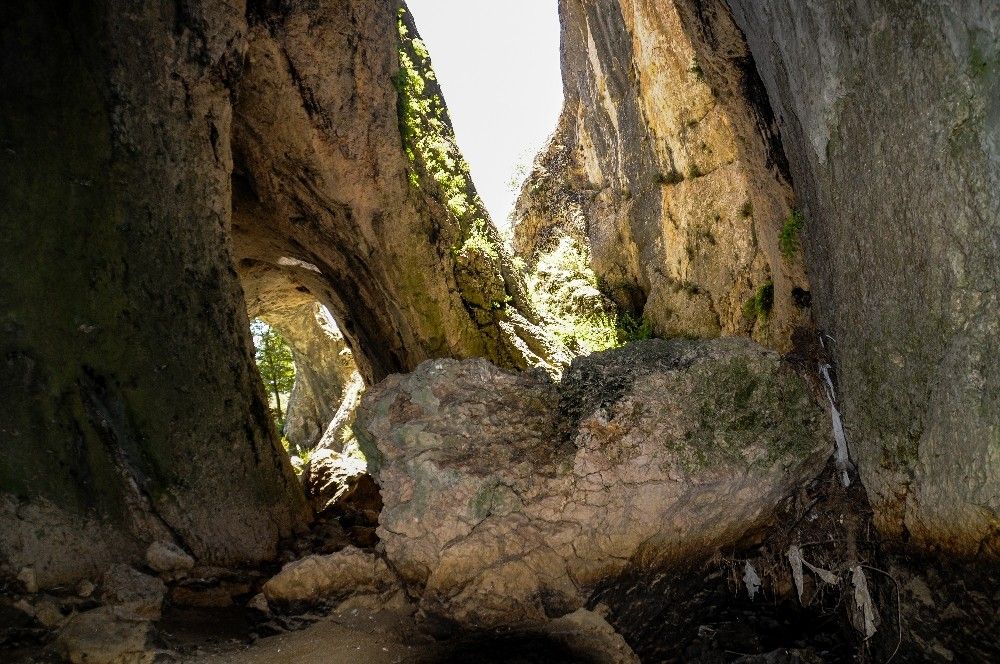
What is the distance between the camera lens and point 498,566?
4.22m

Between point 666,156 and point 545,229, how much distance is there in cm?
680

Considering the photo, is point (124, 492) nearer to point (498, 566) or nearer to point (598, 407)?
point (498, 566)

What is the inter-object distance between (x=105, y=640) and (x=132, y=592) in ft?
2.19

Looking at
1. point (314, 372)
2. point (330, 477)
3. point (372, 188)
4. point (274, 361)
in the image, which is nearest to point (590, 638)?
point (372, 188)

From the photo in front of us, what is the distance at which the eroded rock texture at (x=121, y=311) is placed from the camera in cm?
458

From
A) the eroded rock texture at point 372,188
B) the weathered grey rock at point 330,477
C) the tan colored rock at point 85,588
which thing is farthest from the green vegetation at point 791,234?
the weathered grey rock at point 330,477

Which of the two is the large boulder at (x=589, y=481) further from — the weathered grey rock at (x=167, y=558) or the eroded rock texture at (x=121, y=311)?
the eroded rock texture at (x=121, y=311)

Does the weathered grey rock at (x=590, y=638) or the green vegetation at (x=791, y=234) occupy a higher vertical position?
the green vegetation at (x=791, y=234)

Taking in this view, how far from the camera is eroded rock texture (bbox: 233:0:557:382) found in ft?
25.8

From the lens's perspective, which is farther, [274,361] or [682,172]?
[274,361]

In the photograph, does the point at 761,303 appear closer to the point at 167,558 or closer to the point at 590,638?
the point at 590,638

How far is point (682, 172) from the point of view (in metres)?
7.68

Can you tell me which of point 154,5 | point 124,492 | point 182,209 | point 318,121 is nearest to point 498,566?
point 124,492

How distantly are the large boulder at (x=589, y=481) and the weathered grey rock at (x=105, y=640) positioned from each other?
1.47 meters
